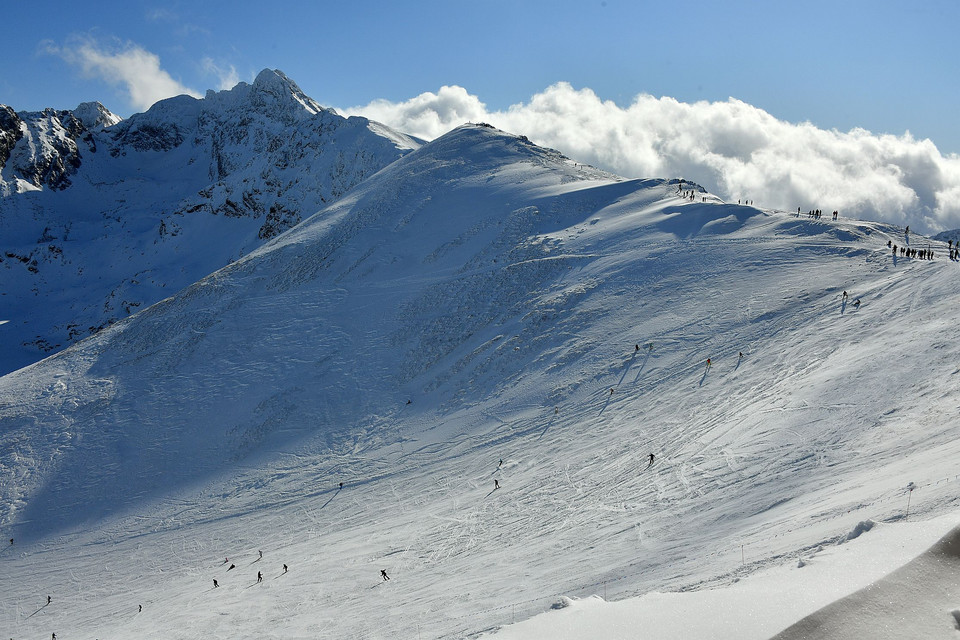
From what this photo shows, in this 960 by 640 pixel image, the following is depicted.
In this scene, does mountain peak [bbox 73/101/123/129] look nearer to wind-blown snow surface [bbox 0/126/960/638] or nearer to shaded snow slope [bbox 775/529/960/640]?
wind-blown snow surface [bbox 0/126/960/638]

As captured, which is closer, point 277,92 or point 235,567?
point 235,567

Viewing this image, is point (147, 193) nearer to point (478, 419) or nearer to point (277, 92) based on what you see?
point (277, 92)

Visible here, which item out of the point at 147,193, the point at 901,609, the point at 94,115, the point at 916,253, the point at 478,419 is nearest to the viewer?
the point at 901,609

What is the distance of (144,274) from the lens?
122125mm

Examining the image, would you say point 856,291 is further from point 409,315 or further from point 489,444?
point 409,315

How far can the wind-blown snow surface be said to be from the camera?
20584 millimetres

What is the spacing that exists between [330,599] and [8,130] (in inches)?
7057

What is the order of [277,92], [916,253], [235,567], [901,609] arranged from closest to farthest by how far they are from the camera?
[901,609], [235,567], [916,253], [277,92]

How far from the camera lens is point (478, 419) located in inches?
1460

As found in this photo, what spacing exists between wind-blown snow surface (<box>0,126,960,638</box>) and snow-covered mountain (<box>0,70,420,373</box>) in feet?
211

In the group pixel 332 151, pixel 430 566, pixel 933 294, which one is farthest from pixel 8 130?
pixel 933 294

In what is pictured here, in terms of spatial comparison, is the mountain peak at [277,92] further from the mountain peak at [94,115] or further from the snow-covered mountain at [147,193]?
the mountain peak at [94,115]

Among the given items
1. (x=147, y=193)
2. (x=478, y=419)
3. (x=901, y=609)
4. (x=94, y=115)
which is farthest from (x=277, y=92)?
(x=901, y=609)

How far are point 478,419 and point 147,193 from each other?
512ft
